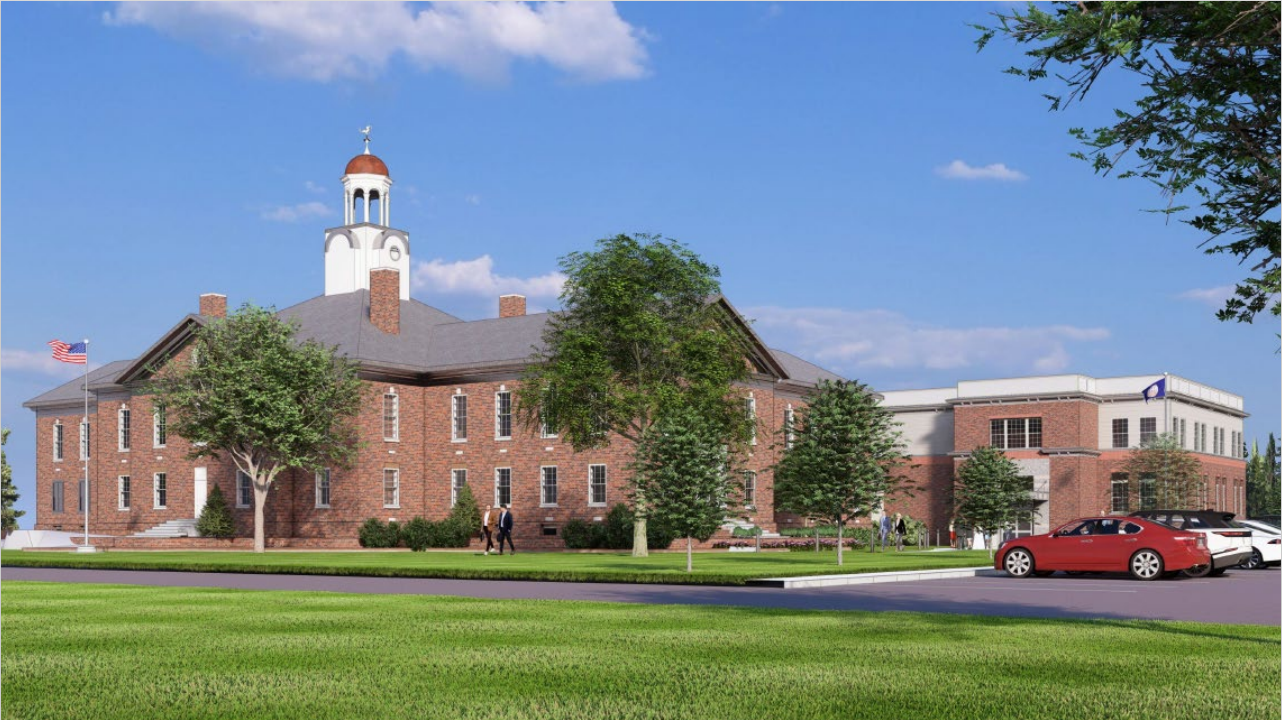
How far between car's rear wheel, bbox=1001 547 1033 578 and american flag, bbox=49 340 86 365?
132ft

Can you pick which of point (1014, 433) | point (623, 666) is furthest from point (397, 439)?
point (623, 666)

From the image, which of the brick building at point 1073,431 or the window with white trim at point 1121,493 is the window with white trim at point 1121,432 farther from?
the window with white trim at point 1121,493

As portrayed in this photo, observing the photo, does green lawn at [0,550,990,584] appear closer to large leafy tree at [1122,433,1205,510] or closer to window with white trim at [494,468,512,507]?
window with white trim at [494,468,512,507]

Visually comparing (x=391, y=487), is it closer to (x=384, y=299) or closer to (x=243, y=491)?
(x=243, y=491)

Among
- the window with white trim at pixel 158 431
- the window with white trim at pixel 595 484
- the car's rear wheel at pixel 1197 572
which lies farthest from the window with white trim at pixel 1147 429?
the window with white trim at pixel 158 431

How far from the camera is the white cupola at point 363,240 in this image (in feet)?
231

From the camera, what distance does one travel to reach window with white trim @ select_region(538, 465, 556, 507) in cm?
5941

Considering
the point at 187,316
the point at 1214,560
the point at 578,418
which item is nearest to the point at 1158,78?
the point at 1214,560

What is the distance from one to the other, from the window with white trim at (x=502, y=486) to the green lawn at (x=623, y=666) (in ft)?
133

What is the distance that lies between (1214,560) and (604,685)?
24551 mm

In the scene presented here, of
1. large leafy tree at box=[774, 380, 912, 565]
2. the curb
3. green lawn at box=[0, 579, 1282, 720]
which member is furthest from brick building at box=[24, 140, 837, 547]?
green lawn at box=[0, 579, 1282, 720]

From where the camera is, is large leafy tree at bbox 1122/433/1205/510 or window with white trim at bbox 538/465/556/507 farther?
large leafy tree at bbox 1122/433/1205/510

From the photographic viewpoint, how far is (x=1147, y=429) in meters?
70.9

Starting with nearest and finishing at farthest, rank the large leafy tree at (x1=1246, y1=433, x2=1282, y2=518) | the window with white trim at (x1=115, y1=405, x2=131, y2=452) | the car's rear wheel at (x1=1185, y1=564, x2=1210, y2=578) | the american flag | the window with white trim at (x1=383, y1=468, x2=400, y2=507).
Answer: the car's rear wheel at (x1=1185, y1=564, x2=1210, y2=578), the american flag, the window with white trim at (x1=383, y1=468, x2=400, y2=507), the window with white trim at (x1=115, y1=405, x2=131, y2=452), the large leafy tree at (x1=1246, y1=433, x2=1282, y2=518)
